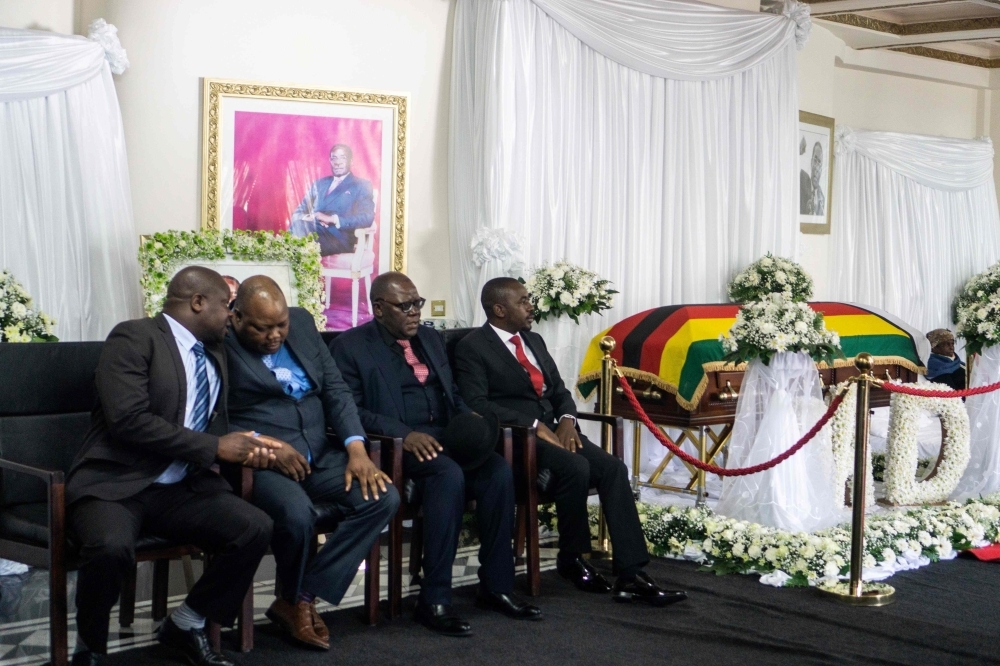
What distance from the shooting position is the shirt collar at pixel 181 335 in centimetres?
418

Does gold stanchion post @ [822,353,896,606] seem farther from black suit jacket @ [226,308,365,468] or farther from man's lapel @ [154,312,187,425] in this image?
man's lapel @ [154,312,187,425]

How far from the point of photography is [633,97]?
8.87 m

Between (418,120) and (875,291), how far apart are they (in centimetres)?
593

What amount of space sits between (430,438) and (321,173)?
9.91 ft

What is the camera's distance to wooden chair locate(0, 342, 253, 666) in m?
3.98

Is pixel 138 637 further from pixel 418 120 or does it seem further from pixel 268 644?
pixel 418 120

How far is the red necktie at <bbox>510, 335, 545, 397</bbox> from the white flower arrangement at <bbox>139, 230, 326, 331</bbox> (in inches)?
52.8

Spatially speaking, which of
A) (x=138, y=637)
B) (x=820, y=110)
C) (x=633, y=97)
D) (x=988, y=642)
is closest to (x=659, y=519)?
(x=988, y=642)

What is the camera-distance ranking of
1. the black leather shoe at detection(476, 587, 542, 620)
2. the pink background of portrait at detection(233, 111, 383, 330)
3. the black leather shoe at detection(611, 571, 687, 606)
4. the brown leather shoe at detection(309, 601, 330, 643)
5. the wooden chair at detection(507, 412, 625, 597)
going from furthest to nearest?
the pink background of portrait at detection(233, 111, 383, 330) → the wooden chair at detection(507, 412, 625, 597) → the black leather shoe at detection(611, 571, 687, 606) → the black leather shoe at detection(476, 587, 542, 620) → the brown leather shoe at detection(309, 601, 330, 643)

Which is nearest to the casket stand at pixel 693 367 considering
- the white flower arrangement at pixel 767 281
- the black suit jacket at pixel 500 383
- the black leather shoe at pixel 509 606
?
the white flower arrangement at pixel 767 281

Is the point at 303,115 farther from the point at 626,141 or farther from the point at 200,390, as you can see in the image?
the point at 200,390

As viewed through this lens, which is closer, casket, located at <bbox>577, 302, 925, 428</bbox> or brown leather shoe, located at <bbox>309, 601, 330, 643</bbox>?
brown leather shoe, located at <bbox>309, 601, 330, 643</bbox>

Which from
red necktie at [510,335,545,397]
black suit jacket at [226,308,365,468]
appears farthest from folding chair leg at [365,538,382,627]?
red necktie at [510,335,545,397]

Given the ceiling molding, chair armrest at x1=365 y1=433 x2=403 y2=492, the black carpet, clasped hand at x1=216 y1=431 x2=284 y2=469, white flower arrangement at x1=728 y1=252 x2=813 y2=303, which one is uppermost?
the ceiling molding
